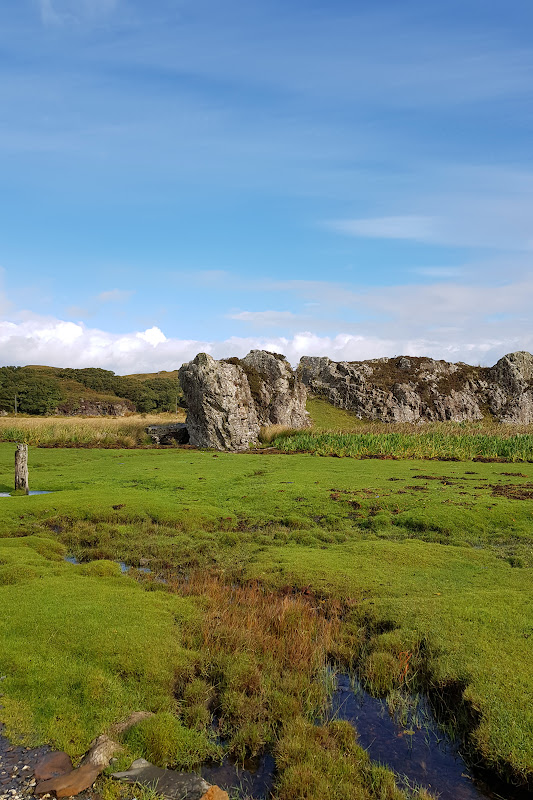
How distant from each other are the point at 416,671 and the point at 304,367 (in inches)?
3099

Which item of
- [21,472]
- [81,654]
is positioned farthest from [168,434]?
[81,654]

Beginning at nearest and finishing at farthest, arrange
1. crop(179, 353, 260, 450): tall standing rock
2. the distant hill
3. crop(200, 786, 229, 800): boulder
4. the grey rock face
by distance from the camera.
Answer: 1. crop(200, 786, 229, 800): boulder
2. crop(179, 353, 260, 450): tall standing rock
3. the grey rock face
4. the distant hill

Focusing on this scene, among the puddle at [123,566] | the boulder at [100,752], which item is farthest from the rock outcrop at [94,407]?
the boulder at [100,752]

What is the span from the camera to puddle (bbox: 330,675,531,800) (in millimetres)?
6480

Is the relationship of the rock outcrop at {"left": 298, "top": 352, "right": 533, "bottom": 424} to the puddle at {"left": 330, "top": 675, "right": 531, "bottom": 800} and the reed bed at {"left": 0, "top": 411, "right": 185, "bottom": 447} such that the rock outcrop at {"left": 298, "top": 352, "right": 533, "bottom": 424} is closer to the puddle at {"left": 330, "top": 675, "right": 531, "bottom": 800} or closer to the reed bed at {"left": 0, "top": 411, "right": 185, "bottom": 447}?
the reed bed at {"left": 0, "top": 411, "right": 185, "bottom": 447}

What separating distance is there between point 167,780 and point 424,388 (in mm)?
83395

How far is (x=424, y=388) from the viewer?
84625 mm

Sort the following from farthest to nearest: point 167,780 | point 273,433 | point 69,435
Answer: point 273,433 < point 69,435 < point 167,780

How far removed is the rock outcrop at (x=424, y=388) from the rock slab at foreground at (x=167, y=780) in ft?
241

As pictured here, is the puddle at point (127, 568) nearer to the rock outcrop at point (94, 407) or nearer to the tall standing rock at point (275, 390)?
the tall standing rock at point (275, 390)

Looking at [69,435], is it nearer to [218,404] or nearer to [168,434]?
[168,434]

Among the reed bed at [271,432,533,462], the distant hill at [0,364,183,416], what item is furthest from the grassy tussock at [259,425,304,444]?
the distant hill at [0,364,183,416]

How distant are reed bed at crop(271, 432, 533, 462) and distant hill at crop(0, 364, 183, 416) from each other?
71.3m

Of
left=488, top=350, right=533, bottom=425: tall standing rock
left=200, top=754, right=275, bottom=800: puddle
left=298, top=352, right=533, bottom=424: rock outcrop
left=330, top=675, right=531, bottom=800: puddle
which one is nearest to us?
left=200, top=754, right=275, bottom=800: puddle
